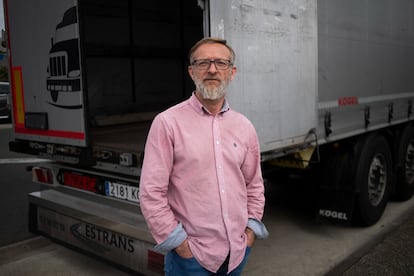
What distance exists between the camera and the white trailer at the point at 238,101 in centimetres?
309

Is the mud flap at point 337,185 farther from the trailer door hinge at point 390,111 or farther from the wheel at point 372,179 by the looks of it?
the trailer door hinge at point 390,111

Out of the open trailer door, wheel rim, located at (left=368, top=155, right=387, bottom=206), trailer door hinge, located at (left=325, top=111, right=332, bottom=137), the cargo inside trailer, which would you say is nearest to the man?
the open trailer door

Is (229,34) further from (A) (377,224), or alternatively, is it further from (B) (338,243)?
(A) (377,224)

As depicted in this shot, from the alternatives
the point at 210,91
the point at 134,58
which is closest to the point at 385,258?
the point at 210,91

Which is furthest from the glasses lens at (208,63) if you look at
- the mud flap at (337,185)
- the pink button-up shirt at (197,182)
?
the mud flap at (337,185)

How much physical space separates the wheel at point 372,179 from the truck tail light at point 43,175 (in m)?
2.87

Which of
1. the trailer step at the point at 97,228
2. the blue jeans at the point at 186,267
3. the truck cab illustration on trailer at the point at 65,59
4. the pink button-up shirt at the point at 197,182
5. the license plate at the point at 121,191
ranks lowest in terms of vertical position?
the trailer step at the point at 97,228

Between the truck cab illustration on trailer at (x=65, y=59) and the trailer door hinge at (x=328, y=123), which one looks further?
the trailer door hinge at (x=328, y=123)

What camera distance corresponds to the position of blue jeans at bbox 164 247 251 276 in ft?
6.47

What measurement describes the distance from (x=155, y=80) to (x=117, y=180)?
111 inches

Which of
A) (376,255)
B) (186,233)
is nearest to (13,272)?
(186,233)

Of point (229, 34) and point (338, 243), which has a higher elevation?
point (229, 34)

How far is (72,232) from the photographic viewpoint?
3.71 metres

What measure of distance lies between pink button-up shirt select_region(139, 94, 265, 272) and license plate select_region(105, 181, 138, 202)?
1262 millimetres
